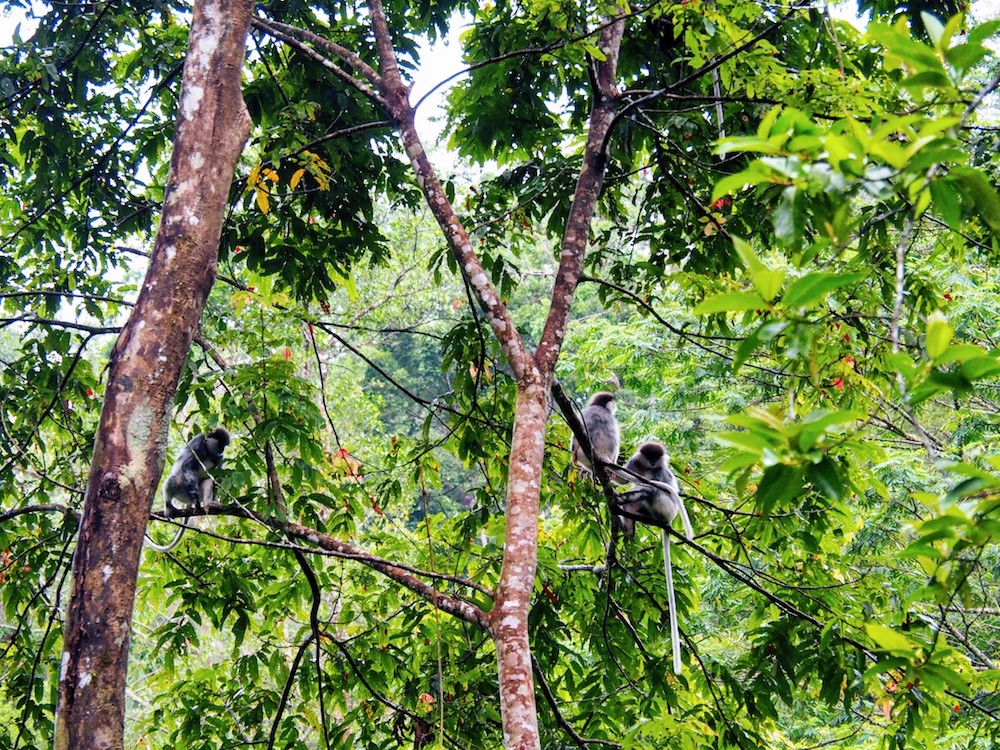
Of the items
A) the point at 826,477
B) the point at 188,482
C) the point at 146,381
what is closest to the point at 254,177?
the point at 146,381

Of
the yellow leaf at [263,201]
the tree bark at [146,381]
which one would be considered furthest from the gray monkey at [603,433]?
the tree bark at [146,381]

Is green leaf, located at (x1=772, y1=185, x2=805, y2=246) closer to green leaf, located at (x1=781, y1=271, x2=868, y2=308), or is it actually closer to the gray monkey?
green leaf, located at (x1=781, y1=271, x2=868, y2=308)

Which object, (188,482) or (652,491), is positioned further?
(188,482)

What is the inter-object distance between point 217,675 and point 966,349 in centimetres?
463

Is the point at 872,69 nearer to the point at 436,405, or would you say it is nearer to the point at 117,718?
the point at 436,405

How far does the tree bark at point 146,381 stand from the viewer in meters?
1.70

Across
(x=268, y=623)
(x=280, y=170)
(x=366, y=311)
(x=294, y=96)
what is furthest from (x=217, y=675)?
(x=366, y=311)

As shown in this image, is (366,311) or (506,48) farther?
(366,311)

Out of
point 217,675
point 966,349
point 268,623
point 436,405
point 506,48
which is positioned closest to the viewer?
point 966,349

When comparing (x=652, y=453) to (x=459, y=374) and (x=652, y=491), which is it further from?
(x=459, y=374)

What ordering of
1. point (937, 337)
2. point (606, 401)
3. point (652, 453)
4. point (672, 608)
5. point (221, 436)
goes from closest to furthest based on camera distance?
point (937, 337) < point (672, 608) < point (652, 453) < point (606, 401) < point (221, 436)

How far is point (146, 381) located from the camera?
195 centimetres

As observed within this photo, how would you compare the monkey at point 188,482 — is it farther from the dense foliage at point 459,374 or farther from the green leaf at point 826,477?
the green leaf at point 826,477

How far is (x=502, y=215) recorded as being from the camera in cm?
421
